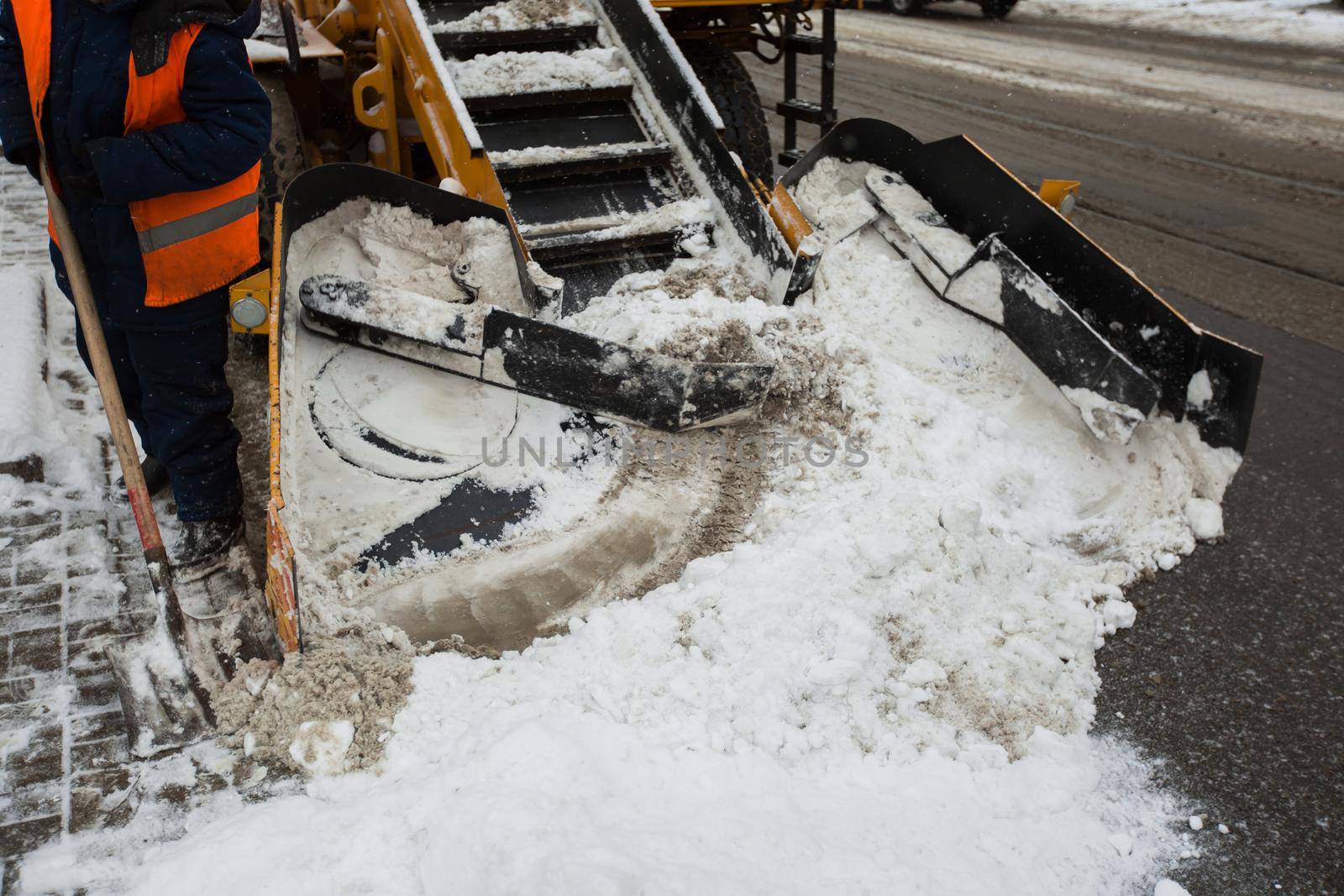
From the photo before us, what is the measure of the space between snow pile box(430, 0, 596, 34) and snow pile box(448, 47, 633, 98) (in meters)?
0.11

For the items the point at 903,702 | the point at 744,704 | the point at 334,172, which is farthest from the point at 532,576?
the point at 334,172

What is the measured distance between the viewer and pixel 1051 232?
10.3ft

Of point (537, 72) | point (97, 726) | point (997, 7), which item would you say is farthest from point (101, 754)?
point (997, 7)

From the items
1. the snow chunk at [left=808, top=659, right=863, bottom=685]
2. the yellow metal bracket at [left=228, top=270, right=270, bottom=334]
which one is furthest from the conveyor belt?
the snow chunk at [left=808, top=659, right=863, bottom=685]

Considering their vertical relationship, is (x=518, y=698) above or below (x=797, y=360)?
below

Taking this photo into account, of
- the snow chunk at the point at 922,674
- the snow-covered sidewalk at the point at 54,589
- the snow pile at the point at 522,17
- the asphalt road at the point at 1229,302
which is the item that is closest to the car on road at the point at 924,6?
the asphalt road at the point at 1229,302

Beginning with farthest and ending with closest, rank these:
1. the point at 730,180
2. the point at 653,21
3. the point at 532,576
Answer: the point at 653,21 < the point at 730,180 < the point at 532,576

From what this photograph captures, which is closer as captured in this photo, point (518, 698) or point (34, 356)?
point (518, 698)

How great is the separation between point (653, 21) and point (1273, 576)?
9.02 ft

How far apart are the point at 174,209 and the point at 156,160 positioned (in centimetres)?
16

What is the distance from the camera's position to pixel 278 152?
3.70 m

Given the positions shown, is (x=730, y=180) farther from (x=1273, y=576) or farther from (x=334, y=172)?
(x=1273, y=576)

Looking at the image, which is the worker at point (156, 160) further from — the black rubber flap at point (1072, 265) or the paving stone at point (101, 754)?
the black rubber flap at point (1072, 265)

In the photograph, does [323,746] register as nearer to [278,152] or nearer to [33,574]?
[33,574]
